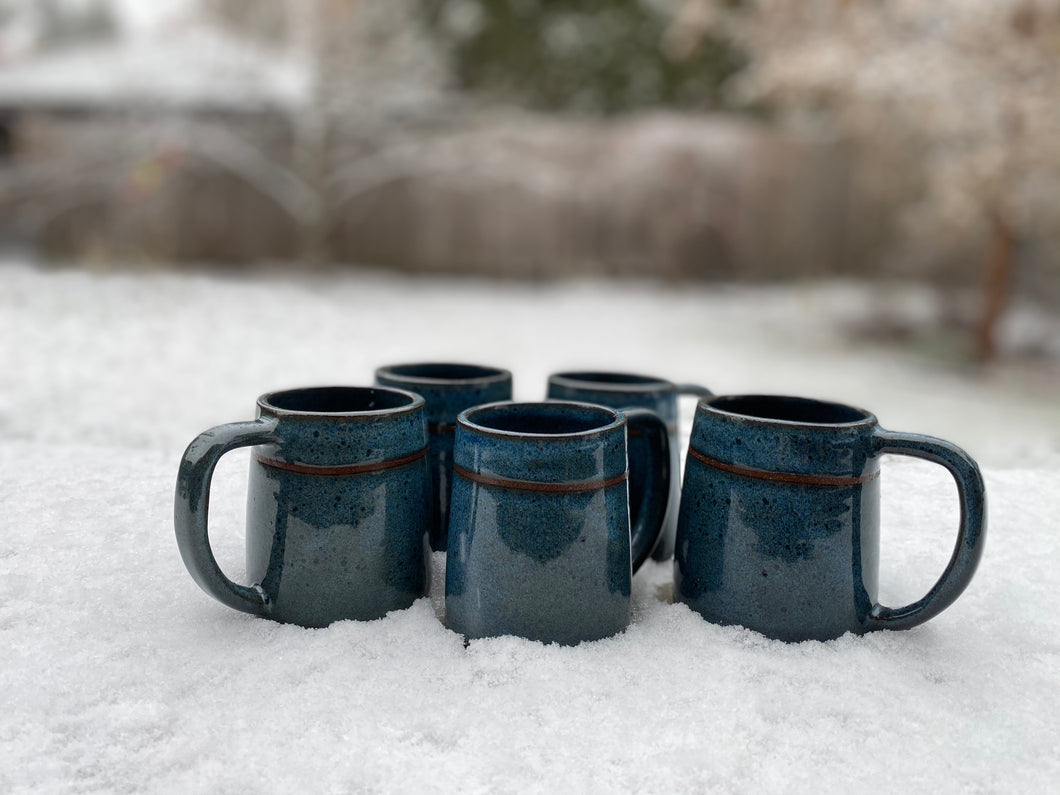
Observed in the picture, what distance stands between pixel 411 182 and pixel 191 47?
6.98ft

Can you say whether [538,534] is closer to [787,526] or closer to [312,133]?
[787,526]

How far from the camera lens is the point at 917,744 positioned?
32.5 inches

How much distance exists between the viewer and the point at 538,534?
920 mm

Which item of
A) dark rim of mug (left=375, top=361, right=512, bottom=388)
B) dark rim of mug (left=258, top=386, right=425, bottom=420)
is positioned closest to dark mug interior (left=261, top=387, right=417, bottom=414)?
dark rim of mug (left=258, top=386, right=425, bottom=420)

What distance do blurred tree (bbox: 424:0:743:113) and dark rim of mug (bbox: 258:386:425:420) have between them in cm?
1300

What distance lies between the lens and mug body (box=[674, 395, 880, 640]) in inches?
37.6

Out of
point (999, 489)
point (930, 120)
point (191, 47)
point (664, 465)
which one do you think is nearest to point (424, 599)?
point (664, 465)

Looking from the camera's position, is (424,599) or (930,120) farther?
(930,120)

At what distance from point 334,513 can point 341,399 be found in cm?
21

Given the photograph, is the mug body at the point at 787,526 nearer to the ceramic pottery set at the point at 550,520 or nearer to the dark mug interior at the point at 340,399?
the ceramic pottery set at the point at 550,520

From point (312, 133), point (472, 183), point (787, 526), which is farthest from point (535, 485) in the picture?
point (472, 183)

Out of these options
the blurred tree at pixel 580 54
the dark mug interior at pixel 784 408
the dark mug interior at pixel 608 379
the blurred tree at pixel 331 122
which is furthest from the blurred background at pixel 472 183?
the dark mug interior at pixel 784 408

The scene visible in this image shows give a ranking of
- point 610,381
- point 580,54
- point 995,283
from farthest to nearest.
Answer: point 580,54, point 995,283, point 610,381

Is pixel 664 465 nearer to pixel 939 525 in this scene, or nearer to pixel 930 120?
pixel 939 525
